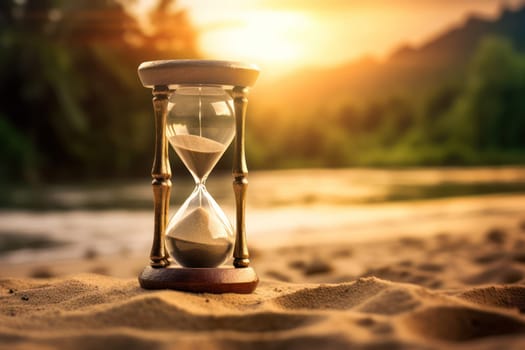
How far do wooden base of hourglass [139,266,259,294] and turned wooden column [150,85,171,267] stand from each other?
0.32ft

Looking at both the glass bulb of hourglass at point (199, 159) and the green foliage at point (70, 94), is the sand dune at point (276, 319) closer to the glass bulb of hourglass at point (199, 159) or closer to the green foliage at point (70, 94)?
the glass bulb of hourglass at point (199, 159)

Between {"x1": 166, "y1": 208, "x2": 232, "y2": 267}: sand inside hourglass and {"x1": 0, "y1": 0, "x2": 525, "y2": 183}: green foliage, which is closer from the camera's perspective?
{"x1": 166, "y1": 208, "x2": 232, "y2": 267}: sand inside hourglass

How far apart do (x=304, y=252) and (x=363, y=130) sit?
5101cm

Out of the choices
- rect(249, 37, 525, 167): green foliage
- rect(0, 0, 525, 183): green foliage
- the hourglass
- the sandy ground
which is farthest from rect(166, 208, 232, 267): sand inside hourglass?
rect(249, 37, 525, 167): green foliage

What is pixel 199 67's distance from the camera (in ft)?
11.1

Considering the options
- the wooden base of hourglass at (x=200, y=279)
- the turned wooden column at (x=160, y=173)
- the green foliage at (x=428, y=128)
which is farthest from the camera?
the green foliage at (x=428, y=128)

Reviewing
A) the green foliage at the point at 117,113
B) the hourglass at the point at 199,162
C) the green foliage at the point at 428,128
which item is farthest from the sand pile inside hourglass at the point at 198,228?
the green foliage at the point at 428,128

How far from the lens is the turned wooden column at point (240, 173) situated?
3.47m

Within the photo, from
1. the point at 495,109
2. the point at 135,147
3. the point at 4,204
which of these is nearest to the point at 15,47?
the point at 135,147

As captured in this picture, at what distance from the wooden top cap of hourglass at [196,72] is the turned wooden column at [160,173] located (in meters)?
0.07

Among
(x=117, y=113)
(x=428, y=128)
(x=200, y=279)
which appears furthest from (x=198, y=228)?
(x=428, y=128)

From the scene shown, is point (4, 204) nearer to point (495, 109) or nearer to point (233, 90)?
point (233, 90)

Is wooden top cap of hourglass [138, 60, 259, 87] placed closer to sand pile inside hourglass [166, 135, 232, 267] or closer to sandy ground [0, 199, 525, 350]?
sand pile inside hourglass [166, 135, 232, 267]

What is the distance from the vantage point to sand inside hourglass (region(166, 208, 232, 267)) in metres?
3.40
